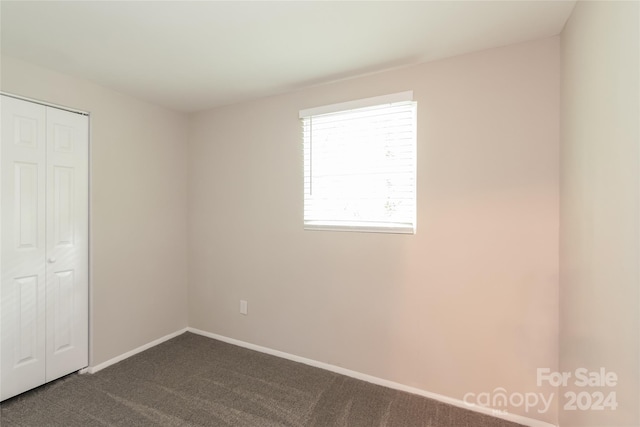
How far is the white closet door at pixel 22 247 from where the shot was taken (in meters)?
1.95

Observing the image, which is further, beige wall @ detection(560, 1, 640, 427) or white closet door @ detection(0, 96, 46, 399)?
white closet door @ detection(0, 96, 46, 399)

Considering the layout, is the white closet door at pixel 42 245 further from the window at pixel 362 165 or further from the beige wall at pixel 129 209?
the window at pixel 362 165

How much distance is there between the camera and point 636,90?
0.93 m

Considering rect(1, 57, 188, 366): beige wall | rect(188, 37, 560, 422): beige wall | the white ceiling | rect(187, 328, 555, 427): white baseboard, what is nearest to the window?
rect(188, 37, 560, 422): beige wall

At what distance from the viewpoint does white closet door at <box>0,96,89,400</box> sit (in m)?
1.96

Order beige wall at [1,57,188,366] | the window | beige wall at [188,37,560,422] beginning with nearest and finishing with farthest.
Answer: beige wall at [188,37,560,422]
the window
beige wall at [1,57,188,366]

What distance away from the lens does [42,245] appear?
2129 mm

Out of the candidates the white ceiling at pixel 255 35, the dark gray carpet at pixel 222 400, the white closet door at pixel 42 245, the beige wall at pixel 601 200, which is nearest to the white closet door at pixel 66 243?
the white closet door at pixel 42 245

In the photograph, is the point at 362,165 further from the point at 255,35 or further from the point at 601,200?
the point at 601,200

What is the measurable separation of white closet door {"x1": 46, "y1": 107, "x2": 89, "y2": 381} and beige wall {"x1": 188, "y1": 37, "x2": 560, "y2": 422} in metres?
1.23

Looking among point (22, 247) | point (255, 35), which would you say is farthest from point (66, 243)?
point (255, 35)

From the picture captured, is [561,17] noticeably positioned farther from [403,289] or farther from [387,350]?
[387,350]

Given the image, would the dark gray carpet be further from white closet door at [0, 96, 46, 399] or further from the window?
the window

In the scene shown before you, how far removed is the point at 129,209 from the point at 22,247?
761 mm
